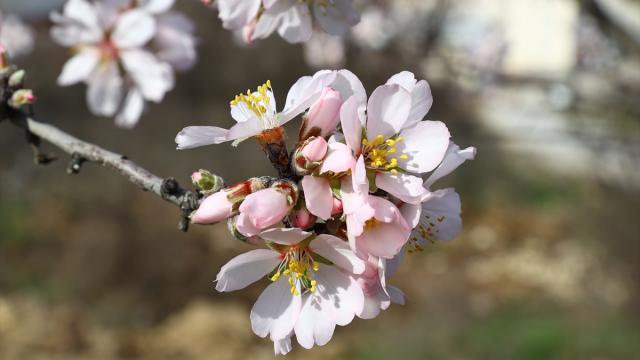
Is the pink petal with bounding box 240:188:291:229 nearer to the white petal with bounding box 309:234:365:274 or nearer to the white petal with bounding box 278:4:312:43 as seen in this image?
the white petal with bounding box 309:234:365:274

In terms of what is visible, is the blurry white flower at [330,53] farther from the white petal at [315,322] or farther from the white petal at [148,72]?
the white petal at [315,322]

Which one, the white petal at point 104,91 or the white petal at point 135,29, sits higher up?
the white petal at point 135,29

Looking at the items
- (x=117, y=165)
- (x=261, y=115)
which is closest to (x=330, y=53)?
(x=117, y=165)

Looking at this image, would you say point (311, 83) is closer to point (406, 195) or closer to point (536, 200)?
point (406, 195)

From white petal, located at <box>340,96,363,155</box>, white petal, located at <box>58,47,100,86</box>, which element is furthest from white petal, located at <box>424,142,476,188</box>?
white petal, located at <box>58,47,100,86</box>

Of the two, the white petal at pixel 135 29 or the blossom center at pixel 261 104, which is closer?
the blossom center at pixel 261 104

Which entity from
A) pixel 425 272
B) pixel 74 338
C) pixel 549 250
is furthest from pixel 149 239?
pixel 549 250

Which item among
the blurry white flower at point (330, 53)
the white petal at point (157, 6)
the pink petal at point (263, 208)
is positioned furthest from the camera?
the blurry white flower at point (330, 53)

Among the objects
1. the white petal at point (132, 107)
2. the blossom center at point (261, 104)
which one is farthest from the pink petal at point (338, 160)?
the white petal at point (132, 107)
